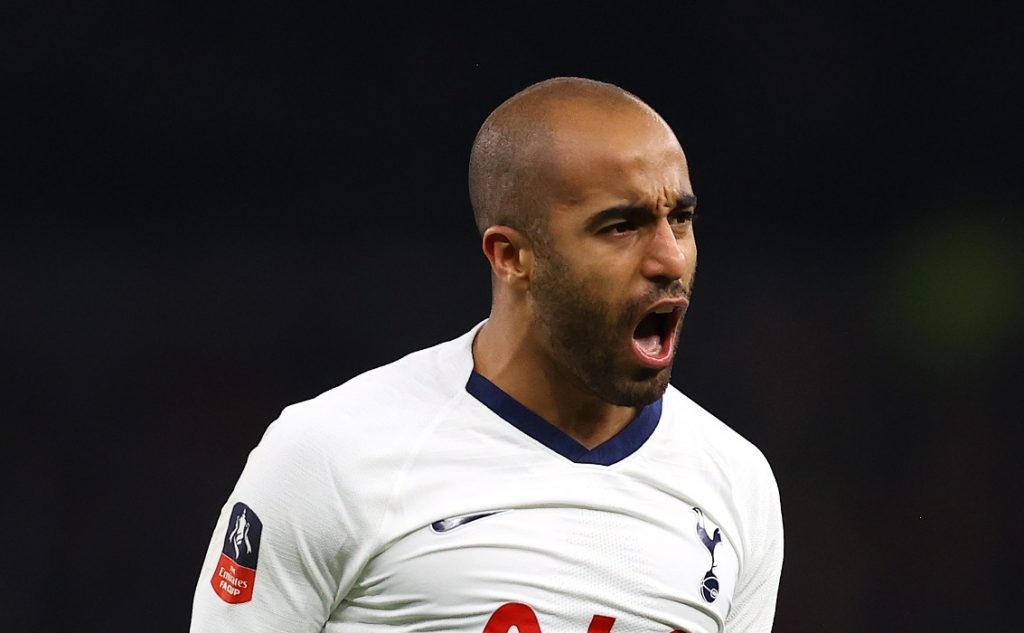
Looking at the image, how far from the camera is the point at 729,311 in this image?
3.29m

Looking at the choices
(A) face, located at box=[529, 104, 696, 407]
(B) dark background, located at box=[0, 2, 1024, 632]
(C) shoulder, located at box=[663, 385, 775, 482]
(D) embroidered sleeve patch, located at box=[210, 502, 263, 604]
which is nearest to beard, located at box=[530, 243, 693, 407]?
(A) face, located at box=[529, 104, 696, 407]

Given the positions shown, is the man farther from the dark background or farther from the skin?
the dark background

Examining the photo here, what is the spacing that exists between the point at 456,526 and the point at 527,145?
1.47ft

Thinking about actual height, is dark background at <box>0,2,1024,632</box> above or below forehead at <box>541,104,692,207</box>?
below

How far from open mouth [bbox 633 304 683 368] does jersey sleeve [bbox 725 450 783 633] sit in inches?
10.7

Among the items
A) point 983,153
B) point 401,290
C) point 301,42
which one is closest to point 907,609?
point 983,153

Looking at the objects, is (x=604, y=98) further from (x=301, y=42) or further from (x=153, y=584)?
(x=153, y=584)

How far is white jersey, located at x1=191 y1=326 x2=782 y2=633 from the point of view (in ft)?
5.89

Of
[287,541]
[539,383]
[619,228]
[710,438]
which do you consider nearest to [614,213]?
[619,228]

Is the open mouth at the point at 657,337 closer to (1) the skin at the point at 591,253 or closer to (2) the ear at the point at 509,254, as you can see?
(1) the skin at the point at 591,253

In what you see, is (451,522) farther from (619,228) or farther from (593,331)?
(619,228)

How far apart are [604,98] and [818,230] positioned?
153 centimetres

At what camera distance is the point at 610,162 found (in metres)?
1.79

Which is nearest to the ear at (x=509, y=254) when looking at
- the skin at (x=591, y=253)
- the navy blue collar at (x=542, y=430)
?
the skin at (x=591, y=253)
